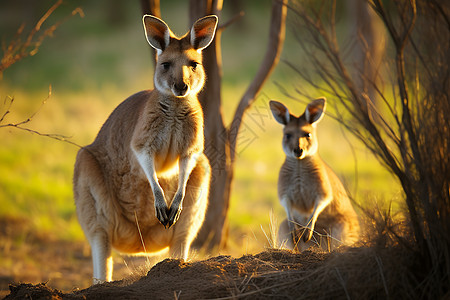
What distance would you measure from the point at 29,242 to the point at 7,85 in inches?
312

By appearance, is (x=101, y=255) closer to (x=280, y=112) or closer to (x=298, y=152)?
(x=298, y=152)

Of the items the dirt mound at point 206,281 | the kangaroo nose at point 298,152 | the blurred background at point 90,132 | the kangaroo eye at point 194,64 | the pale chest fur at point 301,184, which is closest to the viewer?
the dirt mound at point 206,281

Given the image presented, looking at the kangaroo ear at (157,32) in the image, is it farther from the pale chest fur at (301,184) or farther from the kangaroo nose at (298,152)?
the pale chest fur at (301,184)

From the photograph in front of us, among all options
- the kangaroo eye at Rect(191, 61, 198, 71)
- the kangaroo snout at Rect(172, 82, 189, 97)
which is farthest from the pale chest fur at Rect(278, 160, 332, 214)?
the kangaroo snout at Rect(172, 82, 189, 97)

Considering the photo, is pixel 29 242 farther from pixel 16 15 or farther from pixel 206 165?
pixel 16 15

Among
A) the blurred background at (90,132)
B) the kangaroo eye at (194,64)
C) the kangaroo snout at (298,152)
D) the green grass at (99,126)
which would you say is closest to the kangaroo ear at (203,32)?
the kangaroo eye at (194,64)

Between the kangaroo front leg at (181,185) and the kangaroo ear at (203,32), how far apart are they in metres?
0.80

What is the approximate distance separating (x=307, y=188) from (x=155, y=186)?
1.65 meters

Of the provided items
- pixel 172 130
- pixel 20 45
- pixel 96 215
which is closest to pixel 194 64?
pixel 172 130

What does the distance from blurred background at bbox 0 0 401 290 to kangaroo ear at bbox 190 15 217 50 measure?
560 mm

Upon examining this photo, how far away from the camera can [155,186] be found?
3520mm

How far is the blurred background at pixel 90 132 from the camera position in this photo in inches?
229

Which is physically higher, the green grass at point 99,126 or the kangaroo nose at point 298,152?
the green grass at point 99,126

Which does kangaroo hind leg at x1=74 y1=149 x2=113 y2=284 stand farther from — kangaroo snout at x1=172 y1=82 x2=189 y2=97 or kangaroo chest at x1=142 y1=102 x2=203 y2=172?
kangaroo snout at x1=172 y1=82 x2=189 y2=97
